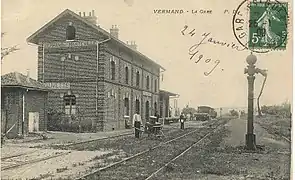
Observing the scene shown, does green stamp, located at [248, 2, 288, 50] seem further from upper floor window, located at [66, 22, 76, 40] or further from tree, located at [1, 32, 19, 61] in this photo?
tree, located at [1, 32, 19, 61]

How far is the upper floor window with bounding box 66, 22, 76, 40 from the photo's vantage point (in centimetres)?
249

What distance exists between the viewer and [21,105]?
2.49 m

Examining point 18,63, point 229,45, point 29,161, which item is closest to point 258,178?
point 229,45

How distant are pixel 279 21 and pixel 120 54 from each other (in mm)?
679

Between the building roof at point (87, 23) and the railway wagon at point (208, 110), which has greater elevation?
the building roof at point (87, 23)

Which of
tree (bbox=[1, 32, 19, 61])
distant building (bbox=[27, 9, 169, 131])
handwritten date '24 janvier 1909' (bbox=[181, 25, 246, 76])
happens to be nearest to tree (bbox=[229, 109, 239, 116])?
handwritten date '24 janvier 1909' (bbox=[181, 25, 246, 76])

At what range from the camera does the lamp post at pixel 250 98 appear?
2.48 metres

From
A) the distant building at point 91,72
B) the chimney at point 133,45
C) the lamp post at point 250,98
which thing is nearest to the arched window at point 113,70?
the distant building at point 91,72

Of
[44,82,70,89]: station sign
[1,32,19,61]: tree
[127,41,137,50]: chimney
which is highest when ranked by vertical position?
[127,41,137,50]: chimney

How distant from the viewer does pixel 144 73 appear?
100 inches

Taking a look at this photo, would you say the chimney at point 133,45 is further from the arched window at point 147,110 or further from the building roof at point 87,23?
the arched window at point 147,110

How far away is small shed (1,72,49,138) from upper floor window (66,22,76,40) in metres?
0.23

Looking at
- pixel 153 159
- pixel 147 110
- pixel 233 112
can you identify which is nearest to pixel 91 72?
pixel 147 110

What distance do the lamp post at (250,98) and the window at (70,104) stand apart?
0.74 meters
